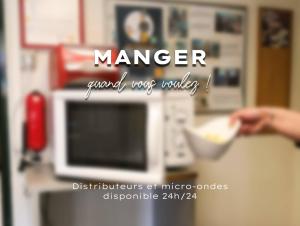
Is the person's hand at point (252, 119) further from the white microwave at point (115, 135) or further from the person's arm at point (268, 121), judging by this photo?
the white microwave at point (115, 135)

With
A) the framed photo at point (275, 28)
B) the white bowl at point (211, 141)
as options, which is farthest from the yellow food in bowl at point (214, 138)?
the framed photo at point (275, 28)

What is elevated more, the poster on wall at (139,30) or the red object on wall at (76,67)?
the poster on wall at (139,30)

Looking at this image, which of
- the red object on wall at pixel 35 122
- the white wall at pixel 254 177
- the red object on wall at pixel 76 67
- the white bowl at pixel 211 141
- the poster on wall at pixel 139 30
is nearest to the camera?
the white bowl at pixel 211 141

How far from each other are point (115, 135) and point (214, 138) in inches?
11.9

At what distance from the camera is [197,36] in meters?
1.55

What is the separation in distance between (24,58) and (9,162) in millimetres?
440

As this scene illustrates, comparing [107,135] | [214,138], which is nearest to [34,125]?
[107,135]

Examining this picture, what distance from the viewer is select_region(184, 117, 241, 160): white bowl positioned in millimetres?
860

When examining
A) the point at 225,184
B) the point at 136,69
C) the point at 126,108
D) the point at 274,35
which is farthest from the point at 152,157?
the point at 274,35

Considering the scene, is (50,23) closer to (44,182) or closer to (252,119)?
(44,182)

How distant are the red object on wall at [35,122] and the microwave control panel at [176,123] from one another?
54 centimetres

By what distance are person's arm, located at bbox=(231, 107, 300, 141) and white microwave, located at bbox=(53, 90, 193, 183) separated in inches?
7.5

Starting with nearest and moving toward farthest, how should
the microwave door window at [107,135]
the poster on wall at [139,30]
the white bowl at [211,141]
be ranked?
the white bowl at [211,141] < the microwave door window at [107,135] < the poster on wall at [139,30]

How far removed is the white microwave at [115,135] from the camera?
3.07ft
